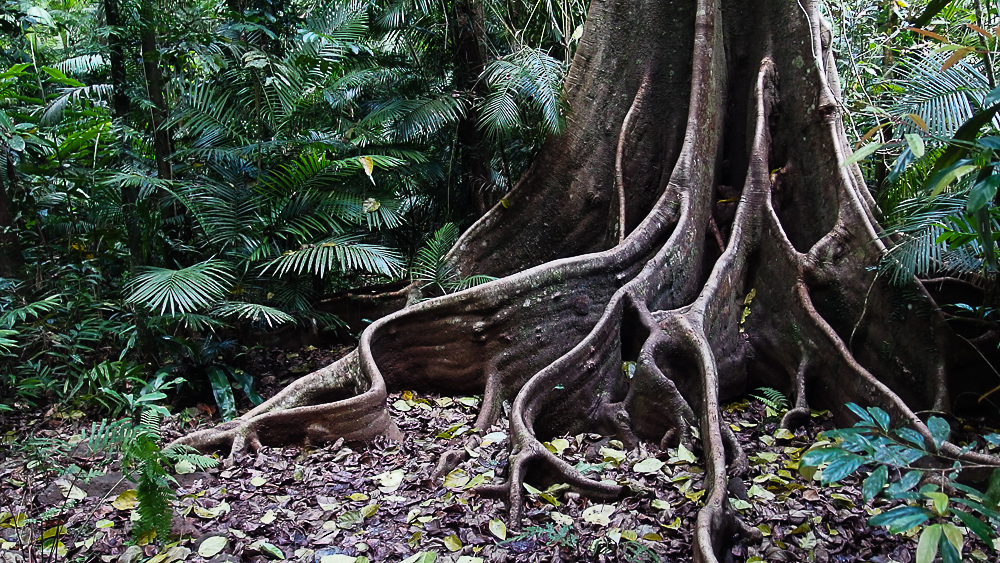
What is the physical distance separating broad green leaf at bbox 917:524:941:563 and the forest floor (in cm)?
121

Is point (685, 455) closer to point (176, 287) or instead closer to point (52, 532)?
point (52, 532)

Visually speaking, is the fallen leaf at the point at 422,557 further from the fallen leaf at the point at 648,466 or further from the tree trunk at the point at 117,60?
the tree trunk at the point at 117,60

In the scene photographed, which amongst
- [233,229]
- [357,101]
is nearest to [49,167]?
[233,229]

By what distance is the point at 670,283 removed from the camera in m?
4.53

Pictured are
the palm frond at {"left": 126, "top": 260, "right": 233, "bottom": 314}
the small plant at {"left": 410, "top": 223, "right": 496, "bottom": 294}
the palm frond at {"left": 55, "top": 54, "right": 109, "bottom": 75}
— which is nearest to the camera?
the palm frond at {"left": 126, "top": 260, "right": 233, "bottom": 314}

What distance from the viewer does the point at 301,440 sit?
12.7ft

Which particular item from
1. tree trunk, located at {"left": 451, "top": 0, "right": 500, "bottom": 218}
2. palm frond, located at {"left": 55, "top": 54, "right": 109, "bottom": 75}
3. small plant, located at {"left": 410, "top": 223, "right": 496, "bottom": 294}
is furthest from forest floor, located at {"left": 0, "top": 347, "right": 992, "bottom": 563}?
palm frond, located at {"left": 55, "top": 54, "right": 109, "bottom": 75}

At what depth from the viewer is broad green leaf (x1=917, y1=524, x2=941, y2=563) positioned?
1449 millimetres

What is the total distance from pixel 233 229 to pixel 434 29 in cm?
277

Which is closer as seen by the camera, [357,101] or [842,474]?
[842,474]

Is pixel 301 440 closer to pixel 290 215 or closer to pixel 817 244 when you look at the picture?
pixel 290 215

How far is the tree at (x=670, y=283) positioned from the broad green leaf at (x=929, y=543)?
1.30m

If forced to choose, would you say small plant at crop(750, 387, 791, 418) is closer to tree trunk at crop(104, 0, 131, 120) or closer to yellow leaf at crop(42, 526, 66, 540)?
yellow leaf at crop(42, 526, 66, 540)

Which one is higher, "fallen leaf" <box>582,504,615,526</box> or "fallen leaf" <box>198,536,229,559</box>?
"fallen leaf" <box>198,536,229,559</box>
